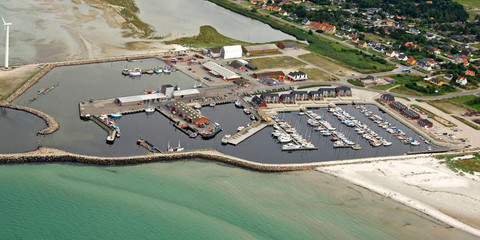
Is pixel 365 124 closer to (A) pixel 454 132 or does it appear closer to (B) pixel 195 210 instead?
(A) pixel 454 132

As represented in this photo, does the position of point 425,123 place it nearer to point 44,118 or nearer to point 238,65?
point 238,65

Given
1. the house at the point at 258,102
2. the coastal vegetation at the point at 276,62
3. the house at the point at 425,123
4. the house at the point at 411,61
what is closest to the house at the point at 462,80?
the house at the point at 411,61

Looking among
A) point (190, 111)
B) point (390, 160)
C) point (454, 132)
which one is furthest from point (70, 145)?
point (454, 132)

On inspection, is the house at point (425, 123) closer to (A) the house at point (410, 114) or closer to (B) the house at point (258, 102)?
(A) the house at point (410, 114)

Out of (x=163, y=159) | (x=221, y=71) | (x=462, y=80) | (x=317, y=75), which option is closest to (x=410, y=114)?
(x=317, y=75)

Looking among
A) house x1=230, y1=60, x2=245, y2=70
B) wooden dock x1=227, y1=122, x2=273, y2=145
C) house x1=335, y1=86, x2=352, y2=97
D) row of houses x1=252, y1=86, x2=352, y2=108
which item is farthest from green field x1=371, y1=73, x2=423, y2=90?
wooden dock x1=227, y1=122, x2=273, y2=145
